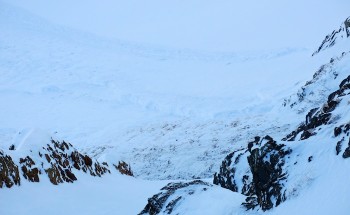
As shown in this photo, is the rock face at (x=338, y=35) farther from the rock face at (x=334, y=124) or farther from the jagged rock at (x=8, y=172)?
the jagged rock at (x=8, y=172)

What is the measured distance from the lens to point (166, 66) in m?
37.6

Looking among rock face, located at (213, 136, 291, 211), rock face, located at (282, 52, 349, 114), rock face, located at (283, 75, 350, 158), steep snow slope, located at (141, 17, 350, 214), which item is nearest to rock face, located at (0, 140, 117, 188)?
steep snow slope, located at (141, 17, 350, 214)

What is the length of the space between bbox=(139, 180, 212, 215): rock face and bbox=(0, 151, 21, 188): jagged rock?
346 centimetres

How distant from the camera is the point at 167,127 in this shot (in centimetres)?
2225

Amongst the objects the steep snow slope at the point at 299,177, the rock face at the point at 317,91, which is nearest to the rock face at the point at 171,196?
the steep snow slope at the point at 299,177

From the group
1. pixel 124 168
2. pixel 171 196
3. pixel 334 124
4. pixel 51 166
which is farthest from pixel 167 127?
pixel 334 124

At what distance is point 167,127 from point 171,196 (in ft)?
44.6

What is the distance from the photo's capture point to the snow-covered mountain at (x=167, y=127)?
7.20 meters

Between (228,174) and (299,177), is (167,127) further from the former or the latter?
(299,177)

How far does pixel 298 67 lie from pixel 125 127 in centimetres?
1237

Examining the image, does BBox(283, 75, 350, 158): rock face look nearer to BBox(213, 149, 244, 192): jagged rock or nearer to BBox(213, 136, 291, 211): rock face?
BBox(213, 136, 291, 211): rock face

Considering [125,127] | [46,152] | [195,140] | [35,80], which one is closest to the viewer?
[46,152]

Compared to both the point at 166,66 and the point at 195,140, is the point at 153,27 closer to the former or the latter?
the point at 166,66

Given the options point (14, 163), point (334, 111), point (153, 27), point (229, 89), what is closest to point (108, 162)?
point (14, 163)
